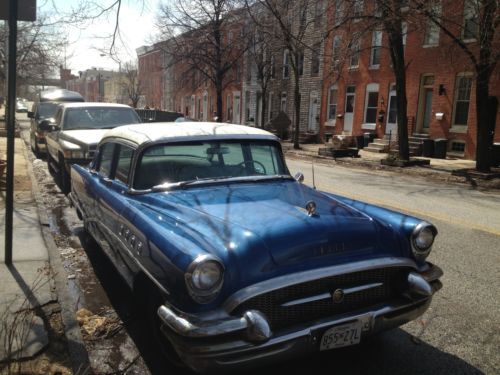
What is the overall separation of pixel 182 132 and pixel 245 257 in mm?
1946

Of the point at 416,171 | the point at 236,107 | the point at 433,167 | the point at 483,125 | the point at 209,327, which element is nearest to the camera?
the point at 209,327

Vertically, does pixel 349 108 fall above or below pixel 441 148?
above

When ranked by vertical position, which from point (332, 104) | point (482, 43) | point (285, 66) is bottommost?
point (332, 104)

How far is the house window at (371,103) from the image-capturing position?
23.8m

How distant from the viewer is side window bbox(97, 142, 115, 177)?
4953mm

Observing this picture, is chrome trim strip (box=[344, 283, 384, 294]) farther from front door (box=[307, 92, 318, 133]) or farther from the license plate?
front door (box=[307, 92, 318, 133])

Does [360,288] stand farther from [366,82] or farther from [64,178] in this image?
[366,82]

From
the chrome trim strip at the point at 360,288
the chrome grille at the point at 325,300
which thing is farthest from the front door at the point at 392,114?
the chrome trim strip at the point at 360,288

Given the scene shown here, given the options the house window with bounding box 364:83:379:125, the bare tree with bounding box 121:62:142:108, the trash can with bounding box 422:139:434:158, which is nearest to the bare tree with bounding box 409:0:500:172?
the trash can with bounding box 422:139:434:158

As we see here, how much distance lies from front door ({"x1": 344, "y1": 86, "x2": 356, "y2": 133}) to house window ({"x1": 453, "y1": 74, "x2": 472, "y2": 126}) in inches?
245

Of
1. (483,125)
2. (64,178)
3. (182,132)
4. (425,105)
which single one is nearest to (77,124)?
(64,178)

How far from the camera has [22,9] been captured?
4.58 m

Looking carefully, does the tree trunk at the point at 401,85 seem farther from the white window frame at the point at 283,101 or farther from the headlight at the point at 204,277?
the headlight at the point at 204,277

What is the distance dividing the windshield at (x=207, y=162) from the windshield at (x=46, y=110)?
14233 millimetres
